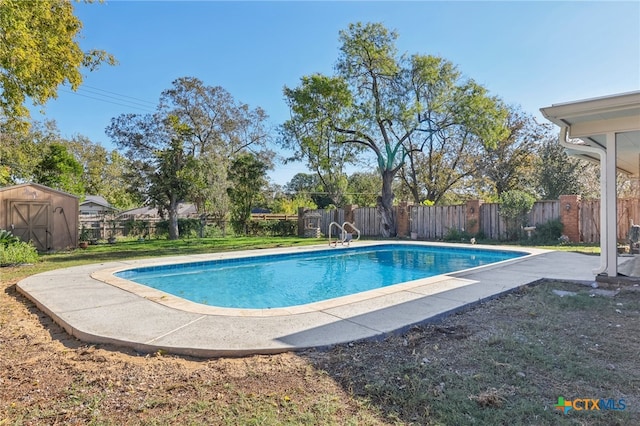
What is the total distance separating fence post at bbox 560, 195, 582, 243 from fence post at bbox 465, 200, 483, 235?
9.98ft

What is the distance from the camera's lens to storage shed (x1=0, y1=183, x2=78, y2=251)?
438 inches

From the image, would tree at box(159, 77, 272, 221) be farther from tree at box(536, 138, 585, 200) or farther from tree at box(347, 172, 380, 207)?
tree at box(536, 138, 585, 200)

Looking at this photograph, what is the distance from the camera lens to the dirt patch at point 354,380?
2.09m

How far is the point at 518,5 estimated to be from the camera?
340 inches

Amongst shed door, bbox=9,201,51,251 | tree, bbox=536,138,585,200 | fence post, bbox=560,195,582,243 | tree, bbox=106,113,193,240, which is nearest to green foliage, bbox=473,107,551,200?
tree, bbox=536,138,585,200

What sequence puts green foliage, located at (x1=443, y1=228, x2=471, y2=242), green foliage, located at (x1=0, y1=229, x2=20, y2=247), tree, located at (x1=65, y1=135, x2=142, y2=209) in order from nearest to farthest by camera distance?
1. green foliage, located at (x1=0, y1=229, x2=20, y2=247)
2. green foliage, located at (x1=443, y1=228, x2=471, y2=242)
3. tree, located at (x1=65, y1=135, x2=142, y2=209)

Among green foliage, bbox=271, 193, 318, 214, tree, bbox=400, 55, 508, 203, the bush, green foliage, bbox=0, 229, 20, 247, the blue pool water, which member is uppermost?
tree, bbox=400, 55, 508, 203

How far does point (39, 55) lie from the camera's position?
19.9ft

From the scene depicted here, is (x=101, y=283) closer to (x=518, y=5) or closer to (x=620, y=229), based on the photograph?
(x=518, y=5)

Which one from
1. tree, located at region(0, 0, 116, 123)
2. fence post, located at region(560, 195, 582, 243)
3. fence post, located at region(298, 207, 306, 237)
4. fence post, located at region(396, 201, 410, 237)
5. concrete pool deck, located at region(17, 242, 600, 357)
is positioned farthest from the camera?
fence post, located at region(298, 207, 306, 237)

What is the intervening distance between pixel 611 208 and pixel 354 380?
534 cm

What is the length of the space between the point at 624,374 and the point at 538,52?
11429 millimetres

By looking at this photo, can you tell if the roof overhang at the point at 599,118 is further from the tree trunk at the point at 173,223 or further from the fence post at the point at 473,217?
the tree trunk at the point at 173,223

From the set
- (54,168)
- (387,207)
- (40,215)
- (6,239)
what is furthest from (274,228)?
(54,168)
